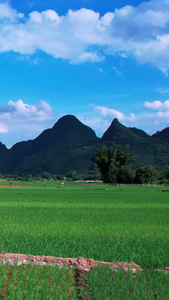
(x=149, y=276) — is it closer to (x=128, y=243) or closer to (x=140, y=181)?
(x=128, y=243)

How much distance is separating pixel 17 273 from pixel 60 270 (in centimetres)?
49

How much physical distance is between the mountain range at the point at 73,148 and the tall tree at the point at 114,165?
3000 centimetres

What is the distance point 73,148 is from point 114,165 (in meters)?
70.6

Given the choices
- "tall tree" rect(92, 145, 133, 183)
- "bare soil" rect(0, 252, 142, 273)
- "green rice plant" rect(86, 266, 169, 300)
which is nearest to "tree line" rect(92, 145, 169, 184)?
"tall tree" rect(92, 145, 133, 183)

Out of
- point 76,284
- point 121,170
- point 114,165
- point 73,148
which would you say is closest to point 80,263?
point 76,284

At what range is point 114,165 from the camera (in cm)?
6962

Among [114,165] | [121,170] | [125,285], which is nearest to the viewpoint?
[125,285]

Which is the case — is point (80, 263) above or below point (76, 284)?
above

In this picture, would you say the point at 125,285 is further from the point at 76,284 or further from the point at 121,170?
the point at 121,170

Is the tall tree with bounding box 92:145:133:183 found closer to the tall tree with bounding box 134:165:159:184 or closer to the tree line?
the tree line

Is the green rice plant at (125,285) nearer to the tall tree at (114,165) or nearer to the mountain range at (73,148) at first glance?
the tall tree at (114,165)

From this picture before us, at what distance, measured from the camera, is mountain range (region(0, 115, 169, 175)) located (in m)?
112

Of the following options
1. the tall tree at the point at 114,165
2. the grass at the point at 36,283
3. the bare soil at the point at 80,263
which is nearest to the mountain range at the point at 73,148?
the tall tree at the point at 114,165

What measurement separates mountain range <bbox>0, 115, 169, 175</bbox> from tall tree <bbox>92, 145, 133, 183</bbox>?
30.0 m
